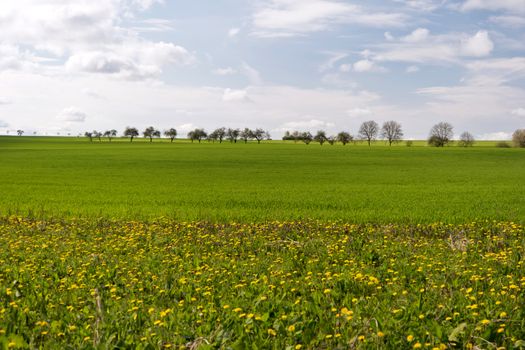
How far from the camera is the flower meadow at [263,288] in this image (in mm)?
6098

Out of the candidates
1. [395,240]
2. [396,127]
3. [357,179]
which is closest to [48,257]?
[395,240]

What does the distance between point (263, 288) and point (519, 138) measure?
494 ft

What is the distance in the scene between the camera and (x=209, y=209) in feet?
69.4

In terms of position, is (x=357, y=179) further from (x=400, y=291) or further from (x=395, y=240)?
(x=400, y=291)

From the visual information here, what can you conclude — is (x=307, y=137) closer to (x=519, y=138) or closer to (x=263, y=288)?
(x=519, y=138)

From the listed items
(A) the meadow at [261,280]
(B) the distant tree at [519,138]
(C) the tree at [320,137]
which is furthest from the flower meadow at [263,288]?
(C) the tree at [320,137]

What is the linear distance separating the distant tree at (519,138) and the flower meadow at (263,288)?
140 metres

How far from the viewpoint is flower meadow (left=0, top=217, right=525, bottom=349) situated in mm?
6098

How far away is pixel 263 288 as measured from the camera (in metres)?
8.31

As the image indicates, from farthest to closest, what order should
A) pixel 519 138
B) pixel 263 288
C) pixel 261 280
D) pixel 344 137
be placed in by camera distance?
1. pixel 344 137
2. pixel 519 138
3. pixel 261 280
4. pixel 263 288

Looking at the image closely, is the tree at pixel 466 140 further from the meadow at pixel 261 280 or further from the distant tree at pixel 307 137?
the meadow at pixel 261 280

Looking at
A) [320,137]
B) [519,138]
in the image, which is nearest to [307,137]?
[320,137]

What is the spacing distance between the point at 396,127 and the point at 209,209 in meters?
167

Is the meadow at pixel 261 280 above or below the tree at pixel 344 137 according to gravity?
below
